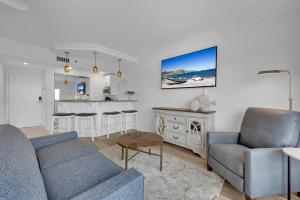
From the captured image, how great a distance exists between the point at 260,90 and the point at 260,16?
1.19 meters

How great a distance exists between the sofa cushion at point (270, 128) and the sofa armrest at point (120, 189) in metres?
1.72

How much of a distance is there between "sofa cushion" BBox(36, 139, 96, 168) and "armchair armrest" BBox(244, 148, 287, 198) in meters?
1.74

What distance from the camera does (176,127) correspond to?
286cm

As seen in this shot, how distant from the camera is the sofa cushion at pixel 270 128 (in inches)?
61.6

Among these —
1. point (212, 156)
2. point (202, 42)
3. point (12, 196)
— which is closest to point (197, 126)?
point (212, 156)

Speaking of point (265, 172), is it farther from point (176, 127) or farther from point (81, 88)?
point (81, 88)

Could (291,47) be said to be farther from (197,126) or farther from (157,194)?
(157,194)

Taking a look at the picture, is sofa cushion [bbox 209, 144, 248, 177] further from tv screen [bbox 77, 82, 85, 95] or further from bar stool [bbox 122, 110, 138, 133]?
tv screen [bbox 77, 82, 85, 95]

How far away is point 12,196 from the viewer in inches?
21.0

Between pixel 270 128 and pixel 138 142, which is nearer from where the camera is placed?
pixel 270 128

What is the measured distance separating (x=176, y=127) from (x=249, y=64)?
1.75m

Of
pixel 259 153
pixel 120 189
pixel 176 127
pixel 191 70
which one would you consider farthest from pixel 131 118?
pixel 120 189

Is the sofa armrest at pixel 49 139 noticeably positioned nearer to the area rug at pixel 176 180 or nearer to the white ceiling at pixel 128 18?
the area rug at pixel 176 180

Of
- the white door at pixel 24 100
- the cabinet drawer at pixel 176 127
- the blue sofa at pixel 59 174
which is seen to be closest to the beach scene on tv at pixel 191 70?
the cabinet drawer at pixel 176 127
